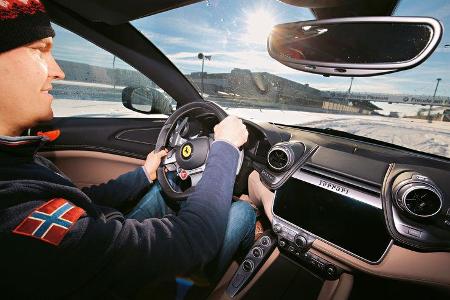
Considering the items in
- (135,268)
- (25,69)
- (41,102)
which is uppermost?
(25,69)

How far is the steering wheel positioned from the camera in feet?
7.52

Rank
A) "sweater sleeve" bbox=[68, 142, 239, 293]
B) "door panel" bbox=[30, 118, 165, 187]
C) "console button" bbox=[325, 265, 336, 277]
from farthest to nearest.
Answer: "door panel" bbox=[30, 118, 165, 187], "console button" bbox=[325, 265, 336, 277], "sweater sleeve" bbox=[68, 142, 239, 293]

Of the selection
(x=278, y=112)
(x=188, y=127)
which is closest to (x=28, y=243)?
(x=188, y=127)

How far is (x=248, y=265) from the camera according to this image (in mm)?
2359

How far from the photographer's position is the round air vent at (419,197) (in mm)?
1641

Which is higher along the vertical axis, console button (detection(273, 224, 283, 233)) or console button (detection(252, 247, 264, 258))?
console button (detection(273, 224, 283, 233))

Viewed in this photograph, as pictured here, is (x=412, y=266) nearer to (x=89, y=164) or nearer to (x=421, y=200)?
(x=421, y=200)

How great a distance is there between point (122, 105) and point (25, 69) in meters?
2.55

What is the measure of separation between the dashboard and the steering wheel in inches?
17.5

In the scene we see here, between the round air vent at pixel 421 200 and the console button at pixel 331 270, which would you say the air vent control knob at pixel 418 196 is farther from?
the console button at pixel 331 270

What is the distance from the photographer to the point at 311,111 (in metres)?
3.75

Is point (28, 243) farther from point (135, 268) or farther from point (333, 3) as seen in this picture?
point (333, 3)

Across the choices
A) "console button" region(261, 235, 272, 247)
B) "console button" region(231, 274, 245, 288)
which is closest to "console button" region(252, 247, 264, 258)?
"console button" region(261, 235, 272, 247)

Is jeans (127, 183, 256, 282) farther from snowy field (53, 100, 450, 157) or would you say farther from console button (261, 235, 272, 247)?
snowy field (53, 100, 450, 157)
